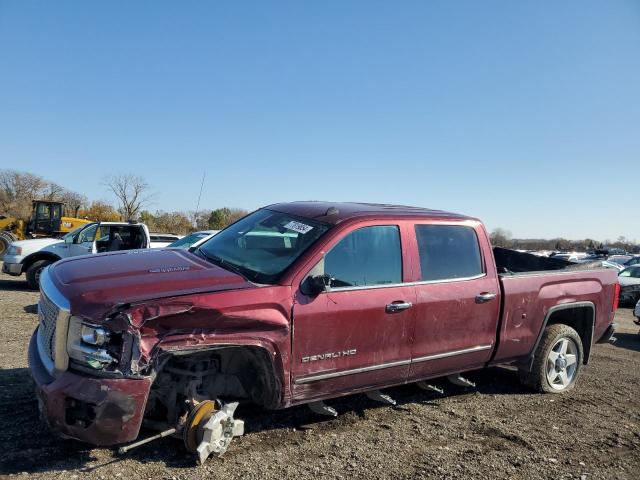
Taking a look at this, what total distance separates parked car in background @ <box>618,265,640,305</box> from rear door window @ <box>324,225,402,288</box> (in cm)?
1655

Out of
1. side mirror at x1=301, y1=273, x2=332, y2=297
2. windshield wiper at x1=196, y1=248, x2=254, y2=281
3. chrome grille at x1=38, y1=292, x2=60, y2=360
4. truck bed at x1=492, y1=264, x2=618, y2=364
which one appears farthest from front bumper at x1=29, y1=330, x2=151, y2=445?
truck bed at x1=492, y1=264, x2=618, y2=364

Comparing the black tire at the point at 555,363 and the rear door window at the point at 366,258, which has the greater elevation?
the rear door window at the point at 366,258

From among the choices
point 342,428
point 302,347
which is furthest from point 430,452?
point 302,347

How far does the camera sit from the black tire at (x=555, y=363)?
5.29m

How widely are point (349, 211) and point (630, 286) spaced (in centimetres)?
1715

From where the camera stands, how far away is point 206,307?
3.11m

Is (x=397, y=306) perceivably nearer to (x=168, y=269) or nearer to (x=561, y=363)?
(x=168, y=269)

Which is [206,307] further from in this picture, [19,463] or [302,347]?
[19,463]

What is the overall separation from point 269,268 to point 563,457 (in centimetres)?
281

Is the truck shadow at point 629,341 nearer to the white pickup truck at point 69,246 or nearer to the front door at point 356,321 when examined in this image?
the front door at point 356,321

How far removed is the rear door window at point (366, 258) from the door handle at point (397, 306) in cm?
19

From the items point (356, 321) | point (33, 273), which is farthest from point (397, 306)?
point (33, 273)

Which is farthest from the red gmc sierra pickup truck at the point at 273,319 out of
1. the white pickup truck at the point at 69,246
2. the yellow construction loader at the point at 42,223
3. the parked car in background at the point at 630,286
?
the yellow construction loader at the point at 42,223

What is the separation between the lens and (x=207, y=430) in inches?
127
